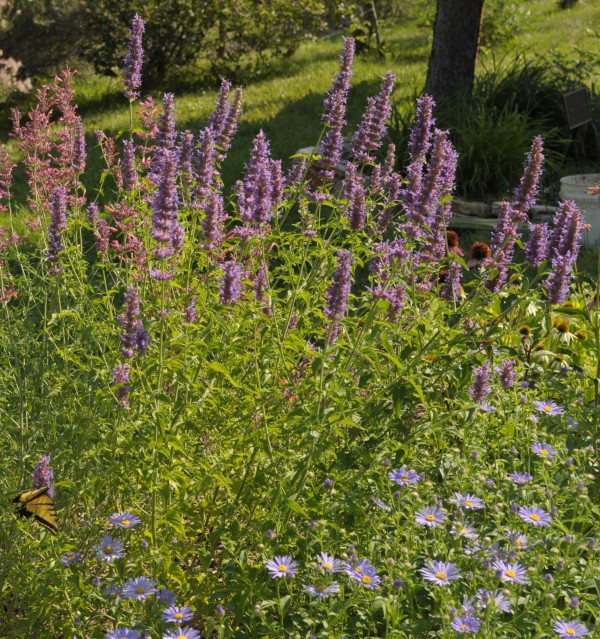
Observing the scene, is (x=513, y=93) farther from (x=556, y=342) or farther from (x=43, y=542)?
(x=43, y=542)

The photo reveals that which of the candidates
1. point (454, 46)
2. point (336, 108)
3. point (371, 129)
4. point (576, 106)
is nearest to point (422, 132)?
point (371, 129)

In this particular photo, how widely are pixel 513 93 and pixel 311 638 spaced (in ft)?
24.9

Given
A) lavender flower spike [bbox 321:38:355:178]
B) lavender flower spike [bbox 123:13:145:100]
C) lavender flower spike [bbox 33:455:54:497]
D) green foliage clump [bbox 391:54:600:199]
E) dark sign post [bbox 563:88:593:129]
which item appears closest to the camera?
lavender flower spike [bbox 33:455:54:497]

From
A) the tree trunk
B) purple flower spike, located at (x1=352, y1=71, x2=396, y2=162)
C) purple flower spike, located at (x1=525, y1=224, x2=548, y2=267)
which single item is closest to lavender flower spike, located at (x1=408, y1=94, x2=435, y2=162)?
purple flower spike, located at (x1=352, y1=71, x2=396, y2=162)

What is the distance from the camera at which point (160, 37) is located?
45.4 feet

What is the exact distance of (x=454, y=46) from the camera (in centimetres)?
916

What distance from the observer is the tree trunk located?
909cm

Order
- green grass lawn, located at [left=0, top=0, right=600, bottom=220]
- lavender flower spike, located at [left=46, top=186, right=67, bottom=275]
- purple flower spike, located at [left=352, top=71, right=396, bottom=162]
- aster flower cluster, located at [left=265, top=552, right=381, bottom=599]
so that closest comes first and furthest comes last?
aster flower cluster, located at [left=265, top=552, right=381, bottom=599] < lavender flower spike, located at [left=46, top=186, right=67, bottom=275] < purple flower spike, located at [left=352, top=71, right=396, bottom=162] < green grass lawn, located at [left=0, top=0, right=600, bottom=220]

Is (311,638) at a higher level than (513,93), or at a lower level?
lower

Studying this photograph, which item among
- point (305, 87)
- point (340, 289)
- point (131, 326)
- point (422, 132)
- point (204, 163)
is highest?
point (422, 132)

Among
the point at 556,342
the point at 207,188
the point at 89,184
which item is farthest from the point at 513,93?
the point at 207,188

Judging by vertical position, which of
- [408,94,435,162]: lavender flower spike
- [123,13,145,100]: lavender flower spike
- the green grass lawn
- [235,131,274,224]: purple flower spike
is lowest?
the green grass lawn

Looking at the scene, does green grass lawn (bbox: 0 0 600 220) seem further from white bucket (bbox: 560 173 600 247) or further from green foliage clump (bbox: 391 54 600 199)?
white bucket (bbox: 560 173 600 247)

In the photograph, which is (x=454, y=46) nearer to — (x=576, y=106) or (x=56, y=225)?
(x=576, y=106)
